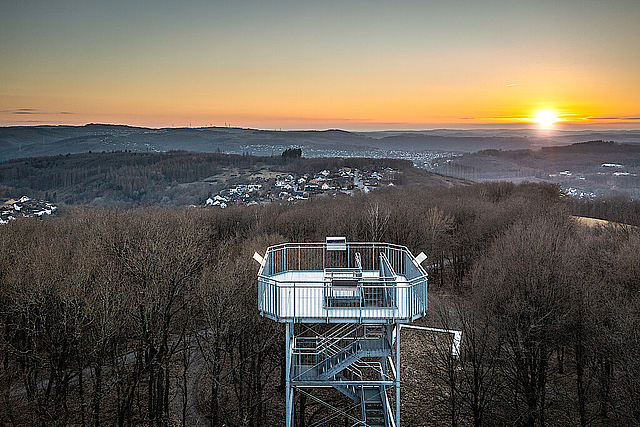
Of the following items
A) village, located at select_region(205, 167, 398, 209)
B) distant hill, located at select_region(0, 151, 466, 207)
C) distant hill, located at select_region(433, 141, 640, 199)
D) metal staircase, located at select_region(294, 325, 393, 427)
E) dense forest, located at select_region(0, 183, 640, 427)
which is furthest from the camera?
distant hill, located at select_region(0, 151, 466, 207)

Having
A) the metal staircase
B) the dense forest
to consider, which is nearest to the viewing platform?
the metal staircase

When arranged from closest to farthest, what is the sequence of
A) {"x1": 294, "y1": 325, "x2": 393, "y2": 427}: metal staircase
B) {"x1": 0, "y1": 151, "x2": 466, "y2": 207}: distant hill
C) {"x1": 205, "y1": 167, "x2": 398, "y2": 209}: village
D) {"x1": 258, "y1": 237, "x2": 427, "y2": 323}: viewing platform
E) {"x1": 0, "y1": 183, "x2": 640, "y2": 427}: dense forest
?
1. {"x1": 258, "y1": 237, "x2": 427, "y2": 323}: viewing platform
2. {"x1": 294, "y1": 325, "x2": 393, "y2": 427}: metal staircase
3. {"x1": 0, "y1": 183, "x2": 640, "y2": 427}: dense forest
4. {"x1": 205, "y1": 167, "x2": 398, "y2": 209}: village
5. {"x1": 0, "y1": 151, "x2": 466, "y2": 207}: distant hill

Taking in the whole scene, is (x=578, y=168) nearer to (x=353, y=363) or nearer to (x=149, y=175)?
(x=149, y=175)

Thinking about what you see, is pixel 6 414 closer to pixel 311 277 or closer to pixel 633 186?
pixel 311 277

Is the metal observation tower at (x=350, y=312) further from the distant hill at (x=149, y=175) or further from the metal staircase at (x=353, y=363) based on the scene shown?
the distant hill at (x=149, y=175)

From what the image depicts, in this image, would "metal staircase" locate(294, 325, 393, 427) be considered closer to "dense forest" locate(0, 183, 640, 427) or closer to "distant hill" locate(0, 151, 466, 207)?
"dense forest" locate(0, 183, 640, 427)

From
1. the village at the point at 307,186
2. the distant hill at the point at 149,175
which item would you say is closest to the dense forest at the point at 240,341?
the village at the point at 307,186

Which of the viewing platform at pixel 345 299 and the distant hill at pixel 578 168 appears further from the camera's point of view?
the distant hill at pixel 578 168

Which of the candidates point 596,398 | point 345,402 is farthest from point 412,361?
point 596,398

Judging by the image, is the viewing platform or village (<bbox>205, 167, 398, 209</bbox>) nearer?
the viewing platform
